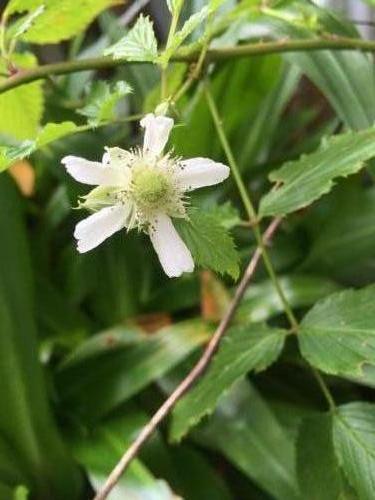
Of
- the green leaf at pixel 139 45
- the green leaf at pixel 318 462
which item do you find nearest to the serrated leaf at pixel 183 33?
the green leaf at pixel 139 45

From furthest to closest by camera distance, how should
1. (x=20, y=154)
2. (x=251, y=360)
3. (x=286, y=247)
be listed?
(x=286, y=247) < (x=251, y=360) < (x=20, y=154)

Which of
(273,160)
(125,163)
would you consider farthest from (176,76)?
(273,160)

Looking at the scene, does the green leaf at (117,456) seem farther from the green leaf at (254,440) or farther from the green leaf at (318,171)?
the green leaf at (318,171)

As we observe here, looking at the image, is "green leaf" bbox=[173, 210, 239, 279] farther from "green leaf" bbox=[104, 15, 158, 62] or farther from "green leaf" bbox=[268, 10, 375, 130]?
"green leaf" bbox=[268, 10, 375, 130]

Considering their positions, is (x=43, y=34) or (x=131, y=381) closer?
(x=43, y=34)

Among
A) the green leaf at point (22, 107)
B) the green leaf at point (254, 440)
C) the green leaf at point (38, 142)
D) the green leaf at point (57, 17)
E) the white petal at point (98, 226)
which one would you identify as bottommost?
the green leaf at point (254, 440)

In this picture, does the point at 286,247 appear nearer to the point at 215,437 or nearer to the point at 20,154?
the point at 215,437
